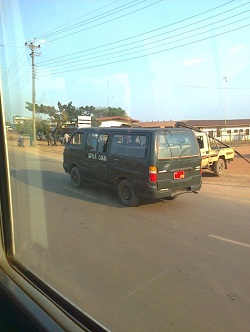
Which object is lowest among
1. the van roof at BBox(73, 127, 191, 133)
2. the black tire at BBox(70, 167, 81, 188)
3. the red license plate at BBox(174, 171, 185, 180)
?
the black tire at BBox(70, 167, 81, 188)

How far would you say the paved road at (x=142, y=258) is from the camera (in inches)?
91.5

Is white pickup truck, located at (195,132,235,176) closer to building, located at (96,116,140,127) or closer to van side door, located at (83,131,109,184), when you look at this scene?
van side door, located at (83,131,109,184)

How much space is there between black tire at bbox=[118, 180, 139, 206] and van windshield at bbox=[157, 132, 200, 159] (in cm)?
96

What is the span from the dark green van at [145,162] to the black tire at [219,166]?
4979mm

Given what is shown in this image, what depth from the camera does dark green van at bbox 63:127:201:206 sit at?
6.16m

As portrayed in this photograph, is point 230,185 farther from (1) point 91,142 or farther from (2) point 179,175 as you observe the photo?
(1) point 91,142

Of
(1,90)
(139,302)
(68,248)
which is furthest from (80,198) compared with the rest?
(1,90)

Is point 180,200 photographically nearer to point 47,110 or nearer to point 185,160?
point 185,160

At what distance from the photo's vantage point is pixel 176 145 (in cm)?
653

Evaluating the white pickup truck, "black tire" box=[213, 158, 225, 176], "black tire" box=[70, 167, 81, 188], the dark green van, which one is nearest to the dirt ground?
"black tire" box=[213, 158, 225, 176]

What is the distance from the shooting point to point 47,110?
128 inches

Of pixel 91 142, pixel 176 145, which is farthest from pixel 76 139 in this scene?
pixel 176 145

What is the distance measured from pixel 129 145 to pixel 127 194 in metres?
1.01

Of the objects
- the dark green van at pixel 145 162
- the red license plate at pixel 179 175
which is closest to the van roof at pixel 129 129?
the dark green van at pixel 145 162
